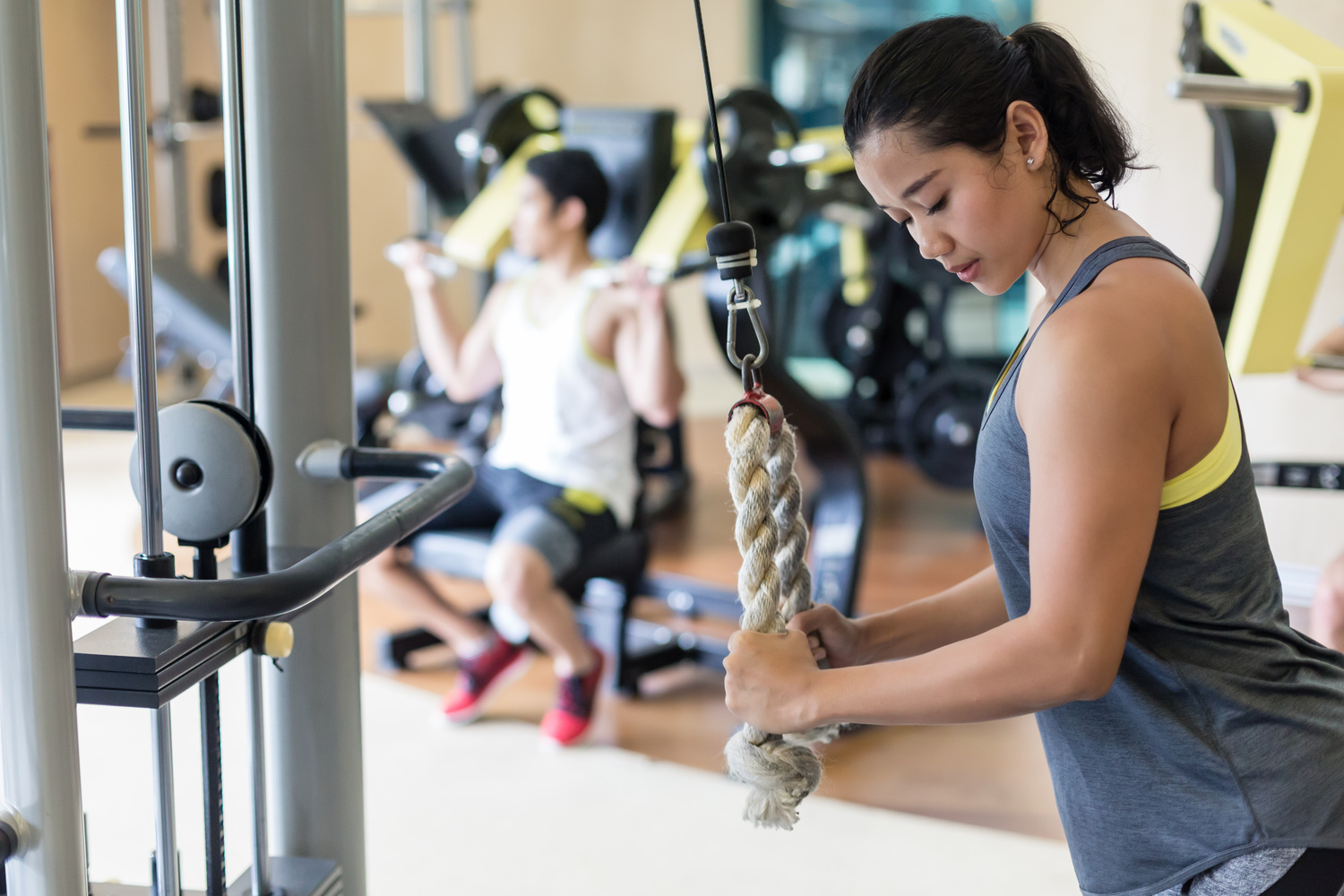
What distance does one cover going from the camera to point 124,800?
7.76ft

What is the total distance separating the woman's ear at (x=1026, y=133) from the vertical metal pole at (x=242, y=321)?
69 cm

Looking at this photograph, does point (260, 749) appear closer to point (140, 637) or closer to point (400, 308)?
point (140, 637)

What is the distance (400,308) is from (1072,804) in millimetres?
7369

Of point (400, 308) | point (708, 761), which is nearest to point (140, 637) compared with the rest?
point (708, 761)

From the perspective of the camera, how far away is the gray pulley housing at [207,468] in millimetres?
1060

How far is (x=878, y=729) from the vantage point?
283cm

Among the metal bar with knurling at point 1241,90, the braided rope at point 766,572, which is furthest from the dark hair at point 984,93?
the metal bar with knurling at point 1241,90

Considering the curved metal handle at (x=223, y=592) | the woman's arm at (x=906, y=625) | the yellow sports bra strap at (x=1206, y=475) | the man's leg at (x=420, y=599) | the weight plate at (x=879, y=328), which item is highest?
the yellow sports bra strap at (x=1206, y=475)

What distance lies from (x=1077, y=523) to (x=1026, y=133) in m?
0.29

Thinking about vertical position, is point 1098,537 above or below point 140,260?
below

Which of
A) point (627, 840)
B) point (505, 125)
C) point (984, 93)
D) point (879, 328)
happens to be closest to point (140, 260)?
point (984, 93)

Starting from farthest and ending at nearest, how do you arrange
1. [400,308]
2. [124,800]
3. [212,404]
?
1. [400,308]
2. [124,800]
3. [212,404]

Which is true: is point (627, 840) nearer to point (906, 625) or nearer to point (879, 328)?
point (906, 625)

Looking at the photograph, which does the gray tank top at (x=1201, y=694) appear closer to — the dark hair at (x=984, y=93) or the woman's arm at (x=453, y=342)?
the dark hair at (x=984, y=93)
